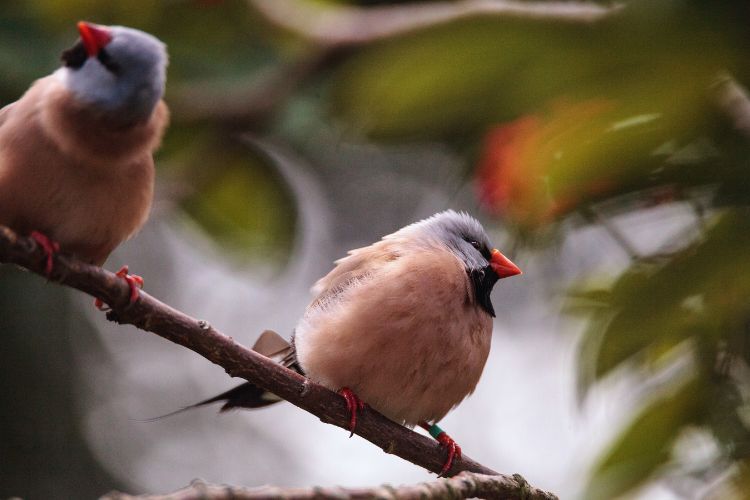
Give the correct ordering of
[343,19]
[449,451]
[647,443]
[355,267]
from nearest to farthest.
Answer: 1. [647,443]
2. [449,451]
3. [355,267]
4. [343,19]

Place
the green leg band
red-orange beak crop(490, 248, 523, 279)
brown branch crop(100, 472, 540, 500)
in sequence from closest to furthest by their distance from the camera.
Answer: brown branch crop(100, 472, 540, 500) → the green leg band → red-orange beak crop(490, 248, 523, 279)

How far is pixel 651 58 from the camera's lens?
1.22 m

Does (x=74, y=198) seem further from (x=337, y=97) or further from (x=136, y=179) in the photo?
(x=337, y=97)

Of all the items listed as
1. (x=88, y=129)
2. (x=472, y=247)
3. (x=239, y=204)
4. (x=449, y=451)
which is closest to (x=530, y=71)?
(x=88, y=129)

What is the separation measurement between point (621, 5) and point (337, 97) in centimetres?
249

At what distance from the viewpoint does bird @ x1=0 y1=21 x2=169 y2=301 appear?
2010mm

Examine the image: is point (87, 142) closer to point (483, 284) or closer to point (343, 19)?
point (483, 284)

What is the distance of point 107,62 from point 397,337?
1339 millimetres

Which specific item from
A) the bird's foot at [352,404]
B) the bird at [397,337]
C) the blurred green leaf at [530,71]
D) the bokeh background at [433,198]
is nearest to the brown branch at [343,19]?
the bokeh background at [433,198]

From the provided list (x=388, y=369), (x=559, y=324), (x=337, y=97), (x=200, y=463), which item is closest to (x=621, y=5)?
(x=559, y=324)

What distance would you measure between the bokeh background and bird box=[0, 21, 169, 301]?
503 mm

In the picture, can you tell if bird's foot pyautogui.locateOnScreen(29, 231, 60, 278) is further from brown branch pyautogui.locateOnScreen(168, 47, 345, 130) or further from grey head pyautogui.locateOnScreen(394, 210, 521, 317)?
brown branch pyautogui.locateOnScreen(168, 47, 345, 130)

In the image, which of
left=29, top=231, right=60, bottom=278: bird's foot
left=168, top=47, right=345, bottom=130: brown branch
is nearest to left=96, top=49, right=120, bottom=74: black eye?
left=29, top=231, right=60, bottom=278: bird's foot

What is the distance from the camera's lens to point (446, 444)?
2830 mm
